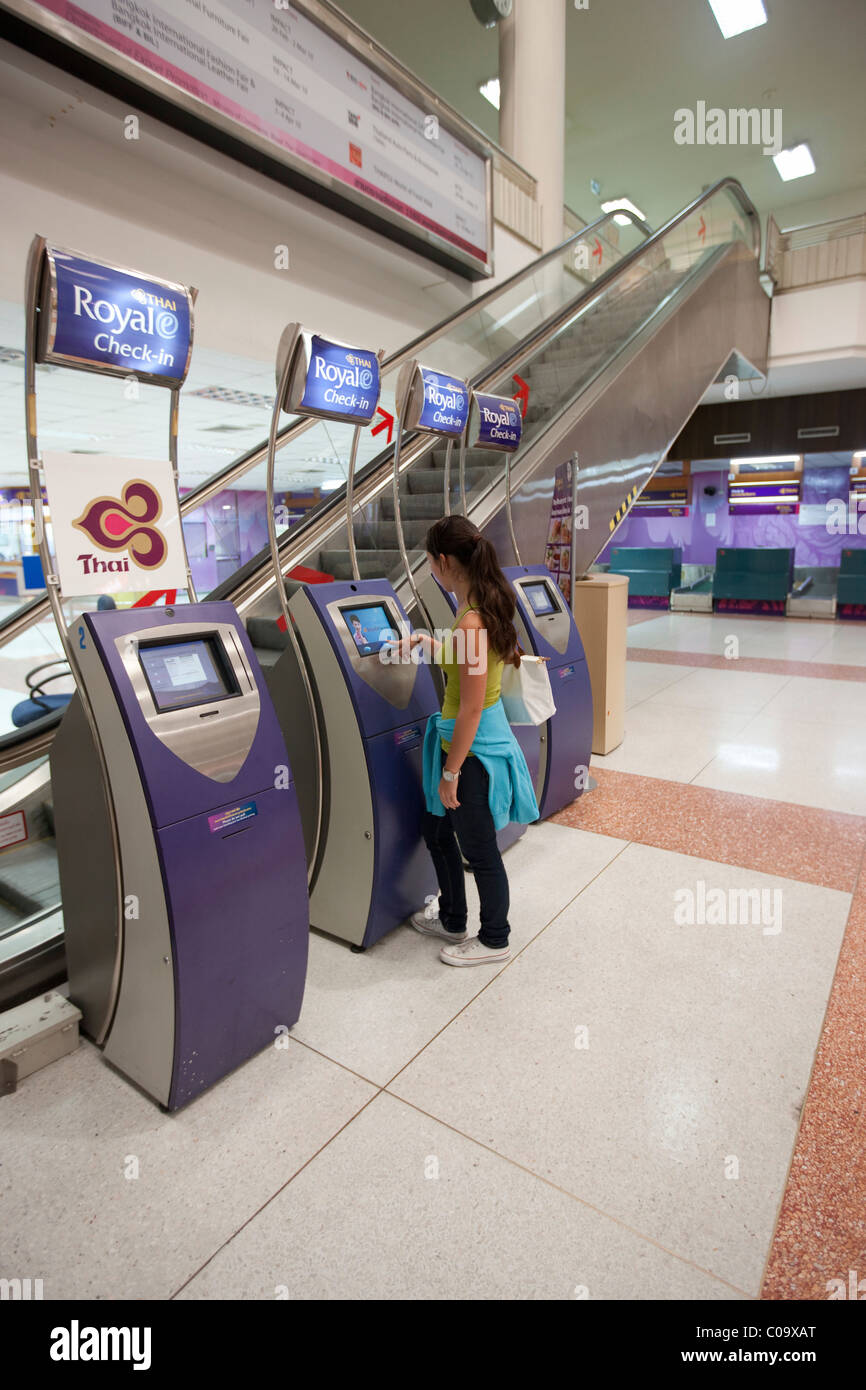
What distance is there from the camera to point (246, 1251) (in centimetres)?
140

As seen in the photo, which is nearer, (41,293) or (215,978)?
(41,293)

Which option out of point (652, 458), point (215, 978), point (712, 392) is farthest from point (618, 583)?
point (712, 392)

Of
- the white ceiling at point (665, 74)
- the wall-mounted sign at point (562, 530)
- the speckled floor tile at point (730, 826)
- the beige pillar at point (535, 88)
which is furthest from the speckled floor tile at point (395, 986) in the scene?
the white ceiling at point (665, 74)

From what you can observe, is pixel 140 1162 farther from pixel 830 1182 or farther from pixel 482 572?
pixel 482 572

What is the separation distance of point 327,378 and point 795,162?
1369 centimetres

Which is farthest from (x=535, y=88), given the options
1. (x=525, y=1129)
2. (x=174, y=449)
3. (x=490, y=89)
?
(x=525, y=1129)

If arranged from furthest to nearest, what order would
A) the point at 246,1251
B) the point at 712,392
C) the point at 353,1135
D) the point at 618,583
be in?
1. the point at 712,392
2. the point at 618,583
3. the point at 353,1135
4. the point at 246,1251

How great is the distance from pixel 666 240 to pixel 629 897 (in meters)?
6.43

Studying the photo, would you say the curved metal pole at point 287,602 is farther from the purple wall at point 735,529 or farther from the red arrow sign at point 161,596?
the purple wall at point 735,529

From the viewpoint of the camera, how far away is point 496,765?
2.18 m

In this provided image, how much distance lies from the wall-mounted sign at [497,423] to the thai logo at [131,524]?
5.97 ft

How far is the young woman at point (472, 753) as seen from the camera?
2078mm
